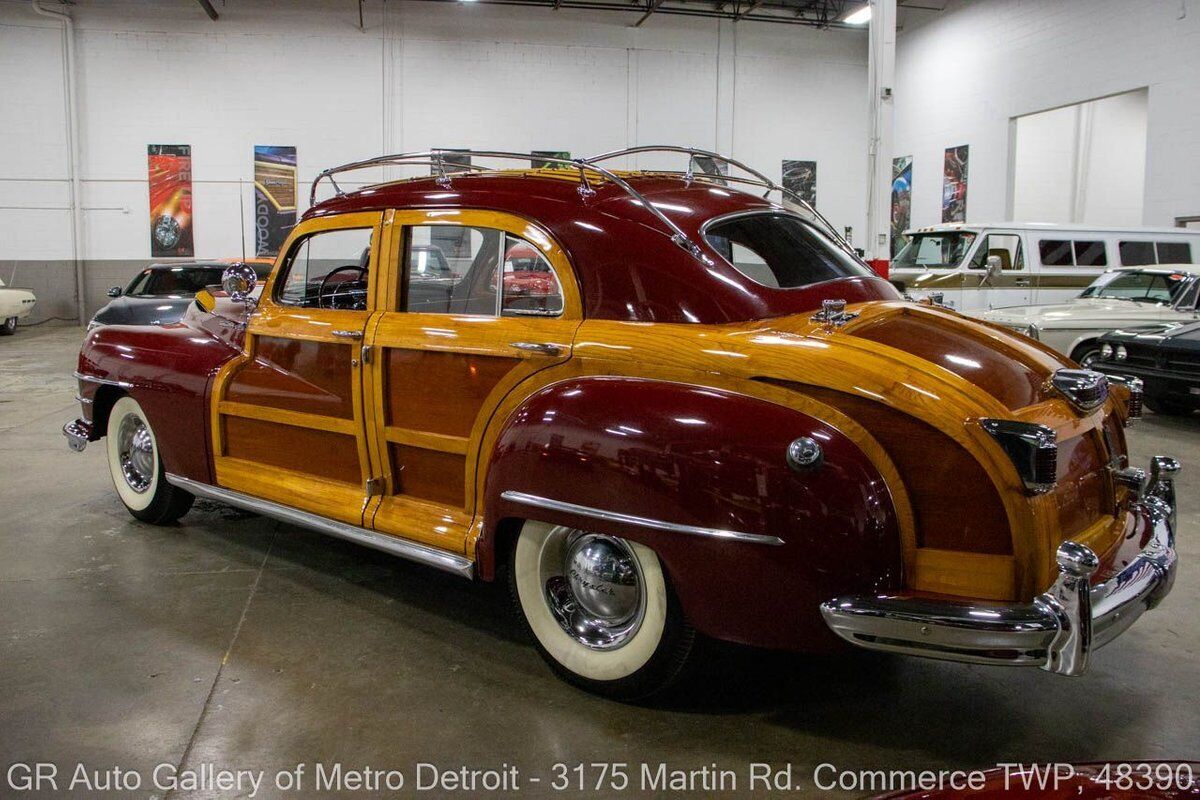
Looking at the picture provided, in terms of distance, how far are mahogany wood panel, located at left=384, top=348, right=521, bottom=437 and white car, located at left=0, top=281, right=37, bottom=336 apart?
51.8 ft

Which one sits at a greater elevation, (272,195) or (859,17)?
(859,17)

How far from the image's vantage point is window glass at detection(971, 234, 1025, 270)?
12133 millimetres

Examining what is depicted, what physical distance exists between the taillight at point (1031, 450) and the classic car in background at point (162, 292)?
33.4 ft

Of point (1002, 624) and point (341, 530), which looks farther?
point (341, 530)

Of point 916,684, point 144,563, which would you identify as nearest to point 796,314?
point 916,684

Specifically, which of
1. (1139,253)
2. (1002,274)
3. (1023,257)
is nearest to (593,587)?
(1002,274)

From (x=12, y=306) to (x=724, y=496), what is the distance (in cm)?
1746

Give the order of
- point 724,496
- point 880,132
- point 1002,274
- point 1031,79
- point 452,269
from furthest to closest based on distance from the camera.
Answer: point 1031,79 → point 1002,274 → point 880,132 → point 452,269 → point 724,496

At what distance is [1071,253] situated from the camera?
491 inches

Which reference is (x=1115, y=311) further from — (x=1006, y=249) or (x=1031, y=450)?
(x=1031, y=450)

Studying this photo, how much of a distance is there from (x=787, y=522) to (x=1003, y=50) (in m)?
17.5

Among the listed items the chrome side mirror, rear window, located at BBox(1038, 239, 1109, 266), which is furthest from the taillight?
rear window, located at BBox(1038, 239, 1109, 266)

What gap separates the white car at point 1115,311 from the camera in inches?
357

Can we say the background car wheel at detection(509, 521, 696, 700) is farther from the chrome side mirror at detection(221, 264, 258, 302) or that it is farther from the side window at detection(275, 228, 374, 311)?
the chrome side mirror at detection(221, 264, 258, 302)
